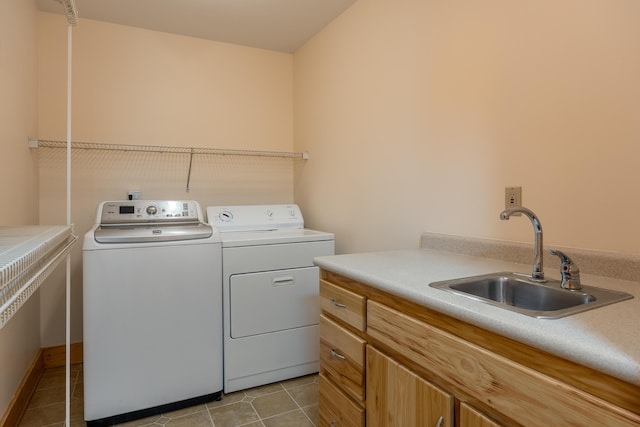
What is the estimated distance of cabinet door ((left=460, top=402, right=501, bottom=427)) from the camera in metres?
0.84

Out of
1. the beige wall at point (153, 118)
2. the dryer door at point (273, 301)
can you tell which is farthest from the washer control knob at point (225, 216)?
the dryer door at point (273, 301)

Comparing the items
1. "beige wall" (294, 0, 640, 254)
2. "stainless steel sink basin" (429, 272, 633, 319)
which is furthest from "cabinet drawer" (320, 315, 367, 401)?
"beige wall" (294, 0, 640, 254)

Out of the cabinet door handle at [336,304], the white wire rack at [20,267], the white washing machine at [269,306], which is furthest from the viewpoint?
the white washing machine at [269,306]

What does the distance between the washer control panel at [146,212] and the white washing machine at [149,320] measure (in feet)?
0.50

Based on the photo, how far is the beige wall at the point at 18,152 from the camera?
168 cm

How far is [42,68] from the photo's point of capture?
243cm

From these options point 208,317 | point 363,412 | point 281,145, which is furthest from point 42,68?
point 363,412

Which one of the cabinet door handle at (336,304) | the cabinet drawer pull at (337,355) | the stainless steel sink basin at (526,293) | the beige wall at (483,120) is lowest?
the cabinet drawer pull at (337,355)

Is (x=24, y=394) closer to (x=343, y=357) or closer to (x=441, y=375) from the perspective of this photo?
(x=343, y=357)

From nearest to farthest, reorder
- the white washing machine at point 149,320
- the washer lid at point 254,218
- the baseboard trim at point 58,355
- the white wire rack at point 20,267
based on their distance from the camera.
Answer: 1. the white wire rack at point 20,267
2. the white washing machine at point 149,320
3. the baseboard trim at point 58,355
4. the washer lid at point 254,218

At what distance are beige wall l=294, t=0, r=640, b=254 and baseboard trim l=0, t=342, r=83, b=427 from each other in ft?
6.26

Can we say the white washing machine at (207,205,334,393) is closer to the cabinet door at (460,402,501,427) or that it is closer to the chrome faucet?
the chrome faucet

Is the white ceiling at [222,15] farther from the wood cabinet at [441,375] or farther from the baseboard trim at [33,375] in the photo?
the baseboard trim at [33,375]

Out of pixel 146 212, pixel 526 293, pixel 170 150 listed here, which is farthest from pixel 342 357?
pixel 170 150
